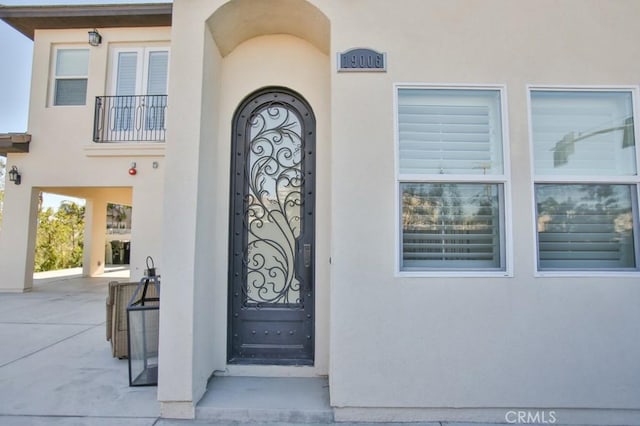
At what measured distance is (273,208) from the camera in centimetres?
333

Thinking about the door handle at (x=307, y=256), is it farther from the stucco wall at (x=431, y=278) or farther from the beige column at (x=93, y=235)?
the beige column at (x=93, y=235)

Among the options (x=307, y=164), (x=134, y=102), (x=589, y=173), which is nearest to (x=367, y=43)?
(x=307, y=164)

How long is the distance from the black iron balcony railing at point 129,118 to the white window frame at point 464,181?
702cm

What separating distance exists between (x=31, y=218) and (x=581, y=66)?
1086cm

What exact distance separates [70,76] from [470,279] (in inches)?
398

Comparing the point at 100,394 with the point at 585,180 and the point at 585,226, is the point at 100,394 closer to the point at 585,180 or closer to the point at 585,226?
the point at 585,226

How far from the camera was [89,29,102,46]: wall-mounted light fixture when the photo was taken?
26.8ft

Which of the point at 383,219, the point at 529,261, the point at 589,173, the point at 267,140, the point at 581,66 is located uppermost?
the point at 581,66

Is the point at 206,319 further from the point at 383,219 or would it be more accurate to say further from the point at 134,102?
the point at 134,102

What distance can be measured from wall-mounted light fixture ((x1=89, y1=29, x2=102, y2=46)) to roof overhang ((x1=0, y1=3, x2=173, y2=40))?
0.22 meters

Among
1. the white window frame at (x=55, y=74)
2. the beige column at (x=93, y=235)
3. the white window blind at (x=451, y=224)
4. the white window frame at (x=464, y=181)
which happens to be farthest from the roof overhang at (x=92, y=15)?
the white window blind at (x=451, y=224)

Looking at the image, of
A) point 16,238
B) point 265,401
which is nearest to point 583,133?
point 265,401

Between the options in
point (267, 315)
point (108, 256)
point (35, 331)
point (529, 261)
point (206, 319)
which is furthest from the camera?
point (108, 256)

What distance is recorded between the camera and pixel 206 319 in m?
3.01
